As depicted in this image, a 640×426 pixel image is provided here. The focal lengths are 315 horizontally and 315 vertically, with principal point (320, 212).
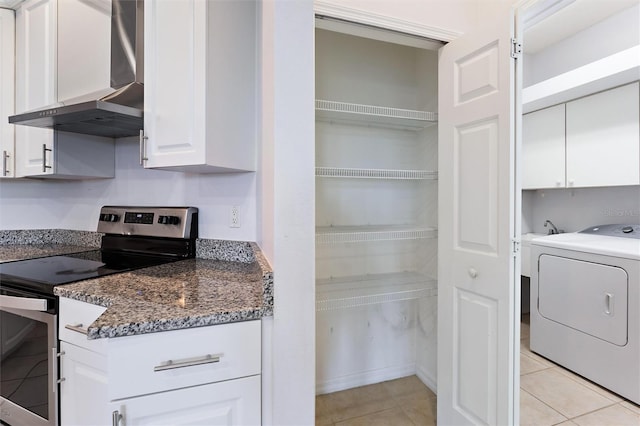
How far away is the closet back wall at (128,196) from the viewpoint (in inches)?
67.8

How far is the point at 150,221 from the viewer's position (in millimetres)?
1886

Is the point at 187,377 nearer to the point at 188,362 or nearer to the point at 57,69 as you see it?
the point at 188,362

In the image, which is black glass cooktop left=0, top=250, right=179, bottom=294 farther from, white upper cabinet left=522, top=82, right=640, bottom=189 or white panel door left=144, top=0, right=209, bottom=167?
white upper cabinet left=522, top=82, right=640, bottom=189

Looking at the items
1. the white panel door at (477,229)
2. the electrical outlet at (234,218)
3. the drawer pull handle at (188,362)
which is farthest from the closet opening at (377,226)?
the drawer pull handle at (188,362)

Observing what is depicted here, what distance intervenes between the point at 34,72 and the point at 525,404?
3.64 metres

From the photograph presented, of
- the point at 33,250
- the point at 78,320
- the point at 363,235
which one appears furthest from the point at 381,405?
the point at 33,250

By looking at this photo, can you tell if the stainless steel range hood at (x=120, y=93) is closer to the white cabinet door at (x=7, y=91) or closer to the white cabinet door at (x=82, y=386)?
the white cabinet door at (x=7, y=91)

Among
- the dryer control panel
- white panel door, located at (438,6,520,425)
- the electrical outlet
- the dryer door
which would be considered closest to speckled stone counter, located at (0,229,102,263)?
the electrical outlet

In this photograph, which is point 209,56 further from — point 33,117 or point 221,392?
point 221,392

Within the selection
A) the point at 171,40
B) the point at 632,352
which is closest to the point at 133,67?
the point at 171,40

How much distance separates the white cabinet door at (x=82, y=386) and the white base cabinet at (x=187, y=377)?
226mm

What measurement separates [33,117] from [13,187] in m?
1.01

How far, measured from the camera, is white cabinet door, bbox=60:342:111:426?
113cm

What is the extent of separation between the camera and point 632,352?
191cm
